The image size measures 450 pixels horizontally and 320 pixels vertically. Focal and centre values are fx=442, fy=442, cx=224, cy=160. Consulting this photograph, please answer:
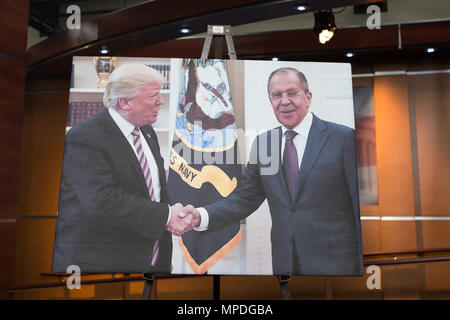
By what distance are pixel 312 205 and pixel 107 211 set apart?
85 centimetres

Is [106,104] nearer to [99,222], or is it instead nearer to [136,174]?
[136,174]

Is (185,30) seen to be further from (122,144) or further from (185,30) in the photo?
(122,144)

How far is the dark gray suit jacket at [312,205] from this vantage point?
1.81m

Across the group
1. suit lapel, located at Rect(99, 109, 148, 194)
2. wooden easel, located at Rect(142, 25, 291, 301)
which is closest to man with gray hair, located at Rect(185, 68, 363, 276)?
wooden easel, located at Rect(142, 25, 291, 301)

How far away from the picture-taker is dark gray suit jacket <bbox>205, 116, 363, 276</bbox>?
5.93ft

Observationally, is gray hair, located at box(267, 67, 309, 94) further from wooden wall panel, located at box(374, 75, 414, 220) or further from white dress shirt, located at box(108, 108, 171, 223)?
wooden wall panel, located at box(374, 75, 414, 220)

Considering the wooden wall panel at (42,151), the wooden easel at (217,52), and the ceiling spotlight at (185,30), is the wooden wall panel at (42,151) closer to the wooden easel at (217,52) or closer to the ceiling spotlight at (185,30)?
the ceiling spotlight at (185,30)

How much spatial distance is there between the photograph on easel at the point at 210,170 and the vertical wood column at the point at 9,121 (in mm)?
783

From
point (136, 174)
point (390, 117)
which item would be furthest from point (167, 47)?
point (136, 174)

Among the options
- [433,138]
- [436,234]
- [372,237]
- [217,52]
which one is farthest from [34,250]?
[433,138]

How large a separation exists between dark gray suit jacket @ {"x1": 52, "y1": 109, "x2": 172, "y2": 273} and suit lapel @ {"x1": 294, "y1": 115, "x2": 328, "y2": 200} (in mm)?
585

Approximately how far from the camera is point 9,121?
8.29 feet

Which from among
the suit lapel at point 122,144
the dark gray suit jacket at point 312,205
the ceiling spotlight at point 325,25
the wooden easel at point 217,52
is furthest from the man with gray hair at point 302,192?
the ceiling spotlight at point 325,25

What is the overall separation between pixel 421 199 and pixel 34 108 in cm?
476
